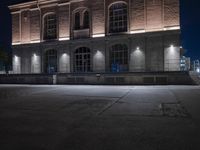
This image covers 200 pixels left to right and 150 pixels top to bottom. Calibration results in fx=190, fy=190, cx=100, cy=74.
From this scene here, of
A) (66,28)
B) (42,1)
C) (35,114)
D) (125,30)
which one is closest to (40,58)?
(66,28)

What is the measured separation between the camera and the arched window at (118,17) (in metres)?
23.2

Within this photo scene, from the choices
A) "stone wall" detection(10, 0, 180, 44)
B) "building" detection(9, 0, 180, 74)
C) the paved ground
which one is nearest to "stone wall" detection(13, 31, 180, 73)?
"building" detection(9, 0, 180, 74)

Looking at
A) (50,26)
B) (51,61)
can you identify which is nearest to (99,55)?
(51,61)

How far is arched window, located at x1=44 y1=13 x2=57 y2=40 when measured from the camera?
87.7ft

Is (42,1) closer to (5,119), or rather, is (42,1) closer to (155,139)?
(5,119)

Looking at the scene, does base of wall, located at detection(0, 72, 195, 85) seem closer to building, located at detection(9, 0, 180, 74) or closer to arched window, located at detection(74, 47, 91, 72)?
building, located at detection(9, 0, 180, 74)

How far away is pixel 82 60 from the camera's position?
2444 cm

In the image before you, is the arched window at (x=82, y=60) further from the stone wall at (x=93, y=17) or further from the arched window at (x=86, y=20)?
the arched window at (x=86, y=20)

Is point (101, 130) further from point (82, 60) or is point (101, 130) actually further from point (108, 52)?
point (82, 60)

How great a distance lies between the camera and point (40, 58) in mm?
26594

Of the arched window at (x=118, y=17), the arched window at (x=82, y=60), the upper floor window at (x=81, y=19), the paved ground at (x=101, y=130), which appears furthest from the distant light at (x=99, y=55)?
the paved ground at (x=101, y=130)

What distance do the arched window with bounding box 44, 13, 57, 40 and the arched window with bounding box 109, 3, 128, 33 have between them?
26.9ft

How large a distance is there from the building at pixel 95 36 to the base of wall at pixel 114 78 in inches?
67.3

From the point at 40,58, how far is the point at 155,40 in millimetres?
15580
